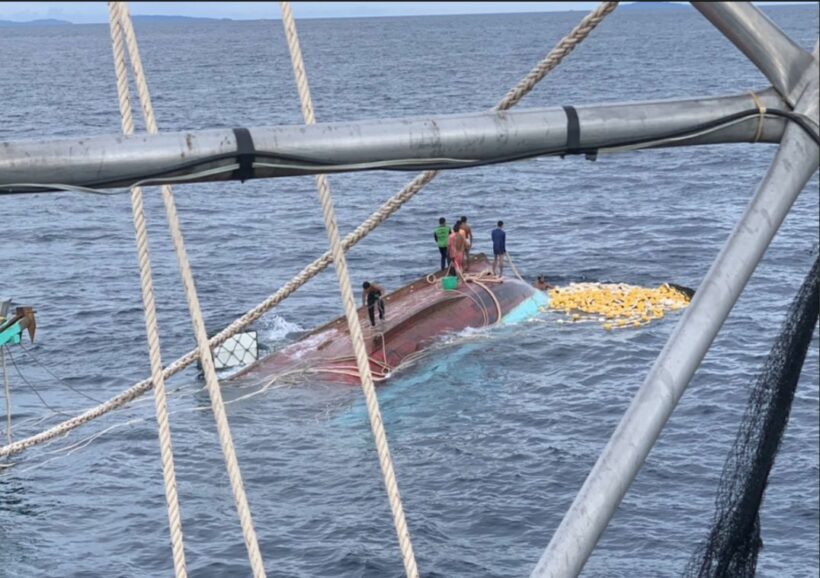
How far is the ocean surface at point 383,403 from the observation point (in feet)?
78.7

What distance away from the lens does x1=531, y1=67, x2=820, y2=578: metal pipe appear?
17.4 ft

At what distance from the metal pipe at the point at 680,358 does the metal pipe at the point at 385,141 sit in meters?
0.27

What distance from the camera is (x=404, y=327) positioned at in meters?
34.0

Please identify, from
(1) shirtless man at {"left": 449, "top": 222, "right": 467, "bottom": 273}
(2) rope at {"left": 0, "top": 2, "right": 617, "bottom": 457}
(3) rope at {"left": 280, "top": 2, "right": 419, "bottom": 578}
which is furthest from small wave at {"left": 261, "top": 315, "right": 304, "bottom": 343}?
(3) rope at {"left": 280, "top": 2, "right": 419, "bottom": 578}

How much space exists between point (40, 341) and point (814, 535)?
87.7 feet

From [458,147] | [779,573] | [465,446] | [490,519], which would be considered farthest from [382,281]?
[458,147]

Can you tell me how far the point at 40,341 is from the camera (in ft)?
135

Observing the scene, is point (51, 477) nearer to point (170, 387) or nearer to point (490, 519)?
point (170, 387)

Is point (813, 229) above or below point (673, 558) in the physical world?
above

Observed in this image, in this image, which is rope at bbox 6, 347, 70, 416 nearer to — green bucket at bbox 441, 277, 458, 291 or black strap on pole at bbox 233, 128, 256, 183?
green bucket at bbox 441, 277, 458, 291

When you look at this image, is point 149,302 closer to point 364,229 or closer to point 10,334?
point 364,229

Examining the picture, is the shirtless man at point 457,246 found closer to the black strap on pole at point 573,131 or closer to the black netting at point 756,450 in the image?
the black netting at point 756,450

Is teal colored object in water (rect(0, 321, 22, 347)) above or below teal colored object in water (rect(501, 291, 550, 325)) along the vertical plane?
below

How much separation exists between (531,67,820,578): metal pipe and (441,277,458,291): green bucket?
30.5 metres
